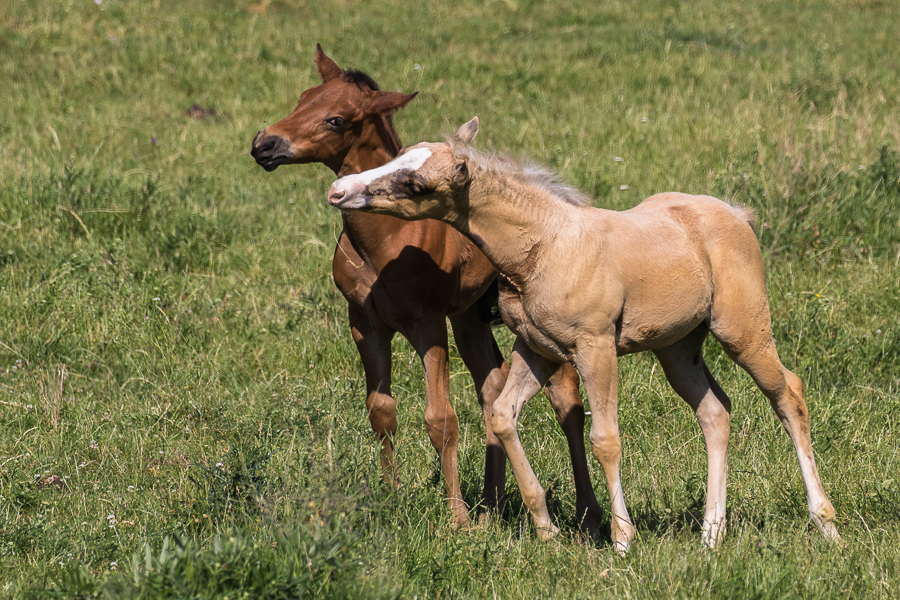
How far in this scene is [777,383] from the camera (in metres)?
4.02

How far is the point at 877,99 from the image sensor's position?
31.7ft

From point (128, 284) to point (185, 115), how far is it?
13.7ft

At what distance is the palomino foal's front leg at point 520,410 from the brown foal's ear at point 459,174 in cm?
82

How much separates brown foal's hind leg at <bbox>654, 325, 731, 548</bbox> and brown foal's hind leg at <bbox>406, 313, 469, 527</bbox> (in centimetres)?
103

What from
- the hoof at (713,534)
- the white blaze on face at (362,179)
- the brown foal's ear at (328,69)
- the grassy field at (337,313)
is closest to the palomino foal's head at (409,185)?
the white blaze on face at (362,179)

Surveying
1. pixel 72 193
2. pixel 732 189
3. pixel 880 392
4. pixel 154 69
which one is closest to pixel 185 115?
pixel 154 69

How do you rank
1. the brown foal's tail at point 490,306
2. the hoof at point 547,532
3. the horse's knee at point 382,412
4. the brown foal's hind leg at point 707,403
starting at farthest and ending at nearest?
the brown foal's tail at point 490,306, the horse's knee at point 382,412, the brown foal's hind leg at point 707,403, the hoof at point 547,532

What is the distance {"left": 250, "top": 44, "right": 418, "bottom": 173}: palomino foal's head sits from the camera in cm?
404

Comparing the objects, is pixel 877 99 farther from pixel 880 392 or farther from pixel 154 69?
pixel 154 69

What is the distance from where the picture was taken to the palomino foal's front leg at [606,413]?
11.4ft

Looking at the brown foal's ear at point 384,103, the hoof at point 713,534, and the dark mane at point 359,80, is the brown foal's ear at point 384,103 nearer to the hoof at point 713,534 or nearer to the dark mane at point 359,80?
the dark mane at point 359,80

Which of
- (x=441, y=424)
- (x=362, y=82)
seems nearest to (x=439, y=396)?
(x=441, y=424)

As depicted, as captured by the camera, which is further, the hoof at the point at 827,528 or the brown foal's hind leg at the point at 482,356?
the brown foal's hind leg at the point at 482,356

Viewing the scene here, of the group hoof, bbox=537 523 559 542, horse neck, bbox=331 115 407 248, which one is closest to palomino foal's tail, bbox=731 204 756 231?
horse neck, bbox=331 115 407 248
